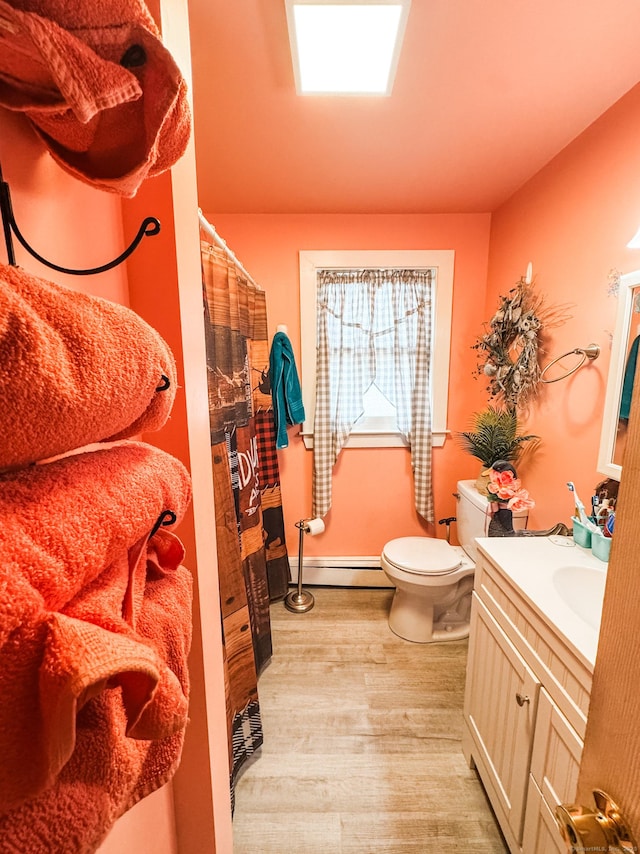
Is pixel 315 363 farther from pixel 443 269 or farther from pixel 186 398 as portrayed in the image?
pixel 186 398

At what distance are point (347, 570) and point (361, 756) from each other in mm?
1090

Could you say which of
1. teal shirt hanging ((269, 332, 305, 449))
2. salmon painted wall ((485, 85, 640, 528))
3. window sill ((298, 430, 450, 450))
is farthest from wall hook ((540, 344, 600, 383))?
teal shirt hanging ((269, 332, 305, 449))

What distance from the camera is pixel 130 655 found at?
0.23 metres

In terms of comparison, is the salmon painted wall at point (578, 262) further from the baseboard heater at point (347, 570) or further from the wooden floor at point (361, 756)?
the baseboard heater at point (347, 570)

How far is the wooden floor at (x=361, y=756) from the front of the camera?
1153mm

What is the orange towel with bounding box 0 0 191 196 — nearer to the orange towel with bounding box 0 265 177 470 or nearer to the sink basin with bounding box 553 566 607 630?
the orange towel with bounding box 0 265 177 470

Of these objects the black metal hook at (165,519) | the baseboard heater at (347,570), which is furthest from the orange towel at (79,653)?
the baseboard heater at (347,570)

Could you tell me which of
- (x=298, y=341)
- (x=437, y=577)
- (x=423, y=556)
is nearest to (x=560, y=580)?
(x=437, y=577)

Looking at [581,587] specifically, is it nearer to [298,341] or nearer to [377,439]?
[377,439]

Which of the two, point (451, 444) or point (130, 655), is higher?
point (130, 655)

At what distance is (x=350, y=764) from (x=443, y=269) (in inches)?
95.4

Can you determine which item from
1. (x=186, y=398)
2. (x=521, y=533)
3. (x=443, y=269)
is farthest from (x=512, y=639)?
(x=443, y=269)

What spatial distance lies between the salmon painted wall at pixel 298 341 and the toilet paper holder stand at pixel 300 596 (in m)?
0.19

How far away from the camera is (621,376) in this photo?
1.20 m
